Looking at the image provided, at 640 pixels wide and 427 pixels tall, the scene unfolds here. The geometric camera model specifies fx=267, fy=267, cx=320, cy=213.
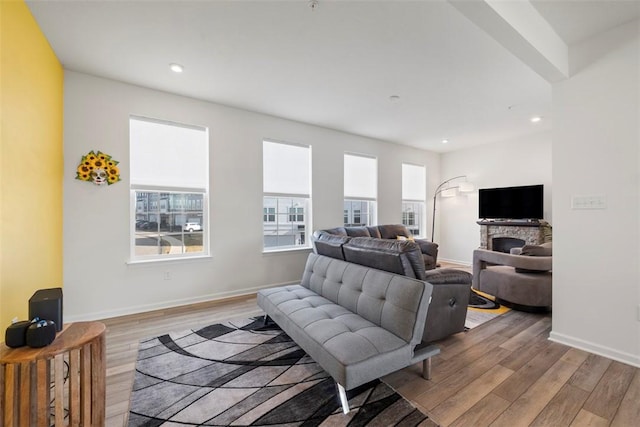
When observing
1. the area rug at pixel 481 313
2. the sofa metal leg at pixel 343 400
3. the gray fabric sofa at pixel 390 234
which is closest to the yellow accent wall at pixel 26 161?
the sofa metal leg at pixel 343 400

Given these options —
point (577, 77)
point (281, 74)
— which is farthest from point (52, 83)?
point (577, 77)

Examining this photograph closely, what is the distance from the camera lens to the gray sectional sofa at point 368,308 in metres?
1.64

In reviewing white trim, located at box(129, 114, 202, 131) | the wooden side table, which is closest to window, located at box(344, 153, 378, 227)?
white trim, located at box(129, 114, 202, 131)

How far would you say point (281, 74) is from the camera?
121 inches

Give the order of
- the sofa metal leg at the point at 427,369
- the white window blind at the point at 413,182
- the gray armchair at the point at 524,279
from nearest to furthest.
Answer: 1. the sofa metal leg at the point at 427,369
2. the gray armchair at the point at 524,279
3. the white window blind at the point at 413,182

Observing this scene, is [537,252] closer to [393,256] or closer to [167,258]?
[393,256]

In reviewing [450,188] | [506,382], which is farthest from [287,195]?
[450,188]

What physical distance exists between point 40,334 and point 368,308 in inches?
75.5

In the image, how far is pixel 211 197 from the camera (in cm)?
378

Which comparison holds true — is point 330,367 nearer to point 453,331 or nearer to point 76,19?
point 453,331

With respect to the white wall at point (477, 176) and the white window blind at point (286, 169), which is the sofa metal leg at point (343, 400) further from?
the white wall at point (477, 176)

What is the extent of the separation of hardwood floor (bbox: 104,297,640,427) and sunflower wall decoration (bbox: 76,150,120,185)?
5.47 ft

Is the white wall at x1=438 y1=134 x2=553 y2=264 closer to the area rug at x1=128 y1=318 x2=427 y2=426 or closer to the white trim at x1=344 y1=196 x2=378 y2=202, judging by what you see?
the white trim at x1=344 y1=196 x2=378 y2=202

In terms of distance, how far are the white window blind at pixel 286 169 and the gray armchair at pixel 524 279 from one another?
3.08 metres
